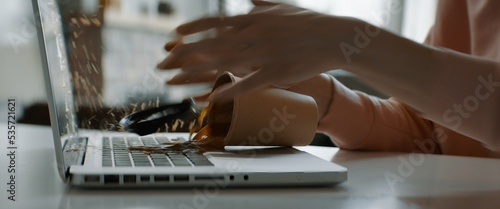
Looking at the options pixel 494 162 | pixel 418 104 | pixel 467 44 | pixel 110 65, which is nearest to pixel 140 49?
pixel 110 65

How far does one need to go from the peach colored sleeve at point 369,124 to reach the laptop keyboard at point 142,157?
0.95 ft

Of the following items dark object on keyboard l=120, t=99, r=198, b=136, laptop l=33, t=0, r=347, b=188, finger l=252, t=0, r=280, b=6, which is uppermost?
finger l=252, t=0, r=280, b=6

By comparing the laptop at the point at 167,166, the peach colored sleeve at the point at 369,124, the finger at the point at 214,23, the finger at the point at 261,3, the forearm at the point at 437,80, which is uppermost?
the finger at the point at 261,3

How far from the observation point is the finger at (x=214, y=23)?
0.50 metres

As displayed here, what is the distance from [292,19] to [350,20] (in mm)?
54

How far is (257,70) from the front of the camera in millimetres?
501

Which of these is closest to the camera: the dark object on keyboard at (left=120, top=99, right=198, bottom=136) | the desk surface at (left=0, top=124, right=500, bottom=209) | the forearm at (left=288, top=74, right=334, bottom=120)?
the desk surface at (left=0, top=124, right=500, bottom=209)

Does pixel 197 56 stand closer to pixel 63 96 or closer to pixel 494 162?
pixel 63 96

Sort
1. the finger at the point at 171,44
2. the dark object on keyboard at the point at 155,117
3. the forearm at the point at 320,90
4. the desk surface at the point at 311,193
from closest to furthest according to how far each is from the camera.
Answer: the desk surface at the point at 311,193 < the finger at the point at 171,44 < the dark object on keyboard at the point at 155,117 < the forearm at the point at 320,90

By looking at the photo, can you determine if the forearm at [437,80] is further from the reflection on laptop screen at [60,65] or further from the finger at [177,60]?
the reflection on laptop screen at [60,65]

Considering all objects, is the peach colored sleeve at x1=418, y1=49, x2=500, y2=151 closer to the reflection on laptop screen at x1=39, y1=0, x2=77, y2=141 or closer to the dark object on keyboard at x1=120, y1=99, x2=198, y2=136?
the dark object on keyboard at x1=120, y1=99, x2=198, y2=136

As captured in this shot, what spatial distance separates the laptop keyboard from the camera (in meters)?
0.49

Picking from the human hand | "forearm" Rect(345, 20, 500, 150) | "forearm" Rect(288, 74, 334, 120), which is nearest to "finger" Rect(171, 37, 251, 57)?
the human hand

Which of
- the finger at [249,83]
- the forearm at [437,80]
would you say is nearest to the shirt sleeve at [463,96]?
the forearm at [437,80]
